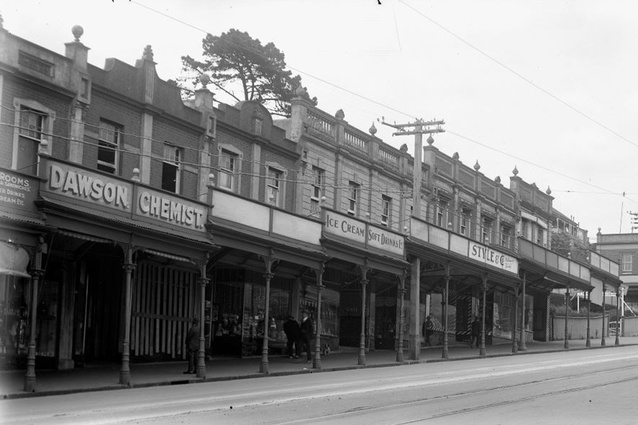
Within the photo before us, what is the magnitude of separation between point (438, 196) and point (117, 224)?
85.9 ft

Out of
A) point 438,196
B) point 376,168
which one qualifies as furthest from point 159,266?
point 438,196

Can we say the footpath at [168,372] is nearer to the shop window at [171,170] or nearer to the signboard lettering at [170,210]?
the signboard lettering at [170,210]

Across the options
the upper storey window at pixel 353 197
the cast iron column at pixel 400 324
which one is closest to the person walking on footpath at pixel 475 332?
the upper storey window at pixel 353 197

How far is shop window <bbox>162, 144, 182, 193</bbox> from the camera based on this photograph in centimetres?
2959

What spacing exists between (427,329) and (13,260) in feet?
90.2

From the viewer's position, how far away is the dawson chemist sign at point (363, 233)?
31.5 meters

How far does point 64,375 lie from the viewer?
23250 millimetres

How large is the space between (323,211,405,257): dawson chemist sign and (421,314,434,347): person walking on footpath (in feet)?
29.8

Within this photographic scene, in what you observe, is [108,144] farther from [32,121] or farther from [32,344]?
[32,344]

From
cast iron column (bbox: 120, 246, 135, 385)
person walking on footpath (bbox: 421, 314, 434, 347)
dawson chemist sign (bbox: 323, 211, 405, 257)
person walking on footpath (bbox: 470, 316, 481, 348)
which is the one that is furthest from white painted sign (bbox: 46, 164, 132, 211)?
person walking on footpath (bbox: 470, 316, 481, 348)

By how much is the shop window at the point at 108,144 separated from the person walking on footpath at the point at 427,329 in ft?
67.7

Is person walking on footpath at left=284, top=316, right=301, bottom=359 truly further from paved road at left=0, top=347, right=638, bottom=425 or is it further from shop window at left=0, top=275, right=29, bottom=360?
shop window at left=0, top=275, right=29, bottom=360

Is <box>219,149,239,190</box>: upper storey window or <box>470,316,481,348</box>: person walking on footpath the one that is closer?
<box>219,149,239,190</box>: upper storey window

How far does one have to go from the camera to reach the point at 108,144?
27.1m
